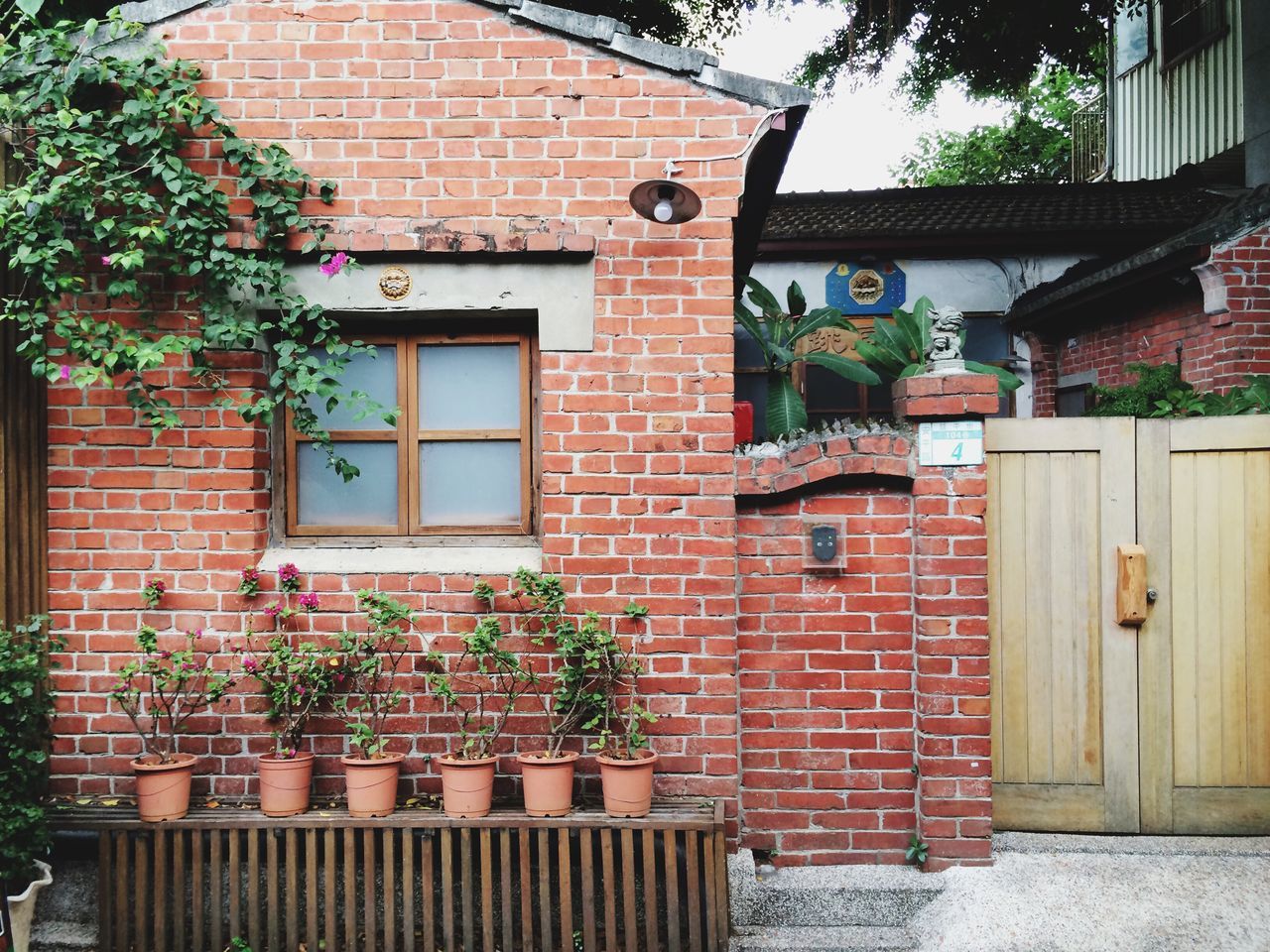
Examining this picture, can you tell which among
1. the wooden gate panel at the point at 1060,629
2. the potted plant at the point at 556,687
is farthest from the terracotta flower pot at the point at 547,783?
the wooden gate panel at the point at 1060,629

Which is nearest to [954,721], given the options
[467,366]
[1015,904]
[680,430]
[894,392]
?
[1015,904]

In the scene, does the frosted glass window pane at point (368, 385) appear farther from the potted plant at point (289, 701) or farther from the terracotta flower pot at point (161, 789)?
the terracotta flower pot at point (161, 789)

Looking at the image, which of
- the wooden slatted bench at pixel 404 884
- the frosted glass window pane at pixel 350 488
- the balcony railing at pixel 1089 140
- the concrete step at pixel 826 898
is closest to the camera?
the wooden slatted bench at pixel 404 884

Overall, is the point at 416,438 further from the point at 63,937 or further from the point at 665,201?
the point at 63,937

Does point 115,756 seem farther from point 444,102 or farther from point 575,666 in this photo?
point 444,102

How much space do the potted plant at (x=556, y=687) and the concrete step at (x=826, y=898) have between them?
880 mm

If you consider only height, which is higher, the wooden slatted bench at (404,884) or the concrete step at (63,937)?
the wooden slatted bench at (404,884)

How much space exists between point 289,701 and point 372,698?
0.36 m

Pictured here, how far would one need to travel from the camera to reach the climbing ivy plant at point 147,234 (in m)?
3.87

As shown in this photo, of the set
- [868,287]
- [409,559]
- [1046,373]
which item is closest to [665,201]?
[409,559]

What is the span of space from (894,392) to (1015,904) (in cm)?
234

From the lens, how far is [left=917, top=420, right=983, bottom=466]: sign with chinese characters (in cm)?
417

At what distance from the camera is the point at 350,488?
451cm

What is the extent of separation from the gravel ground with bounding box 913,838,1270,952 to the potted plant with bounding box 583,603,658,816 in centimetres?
141
